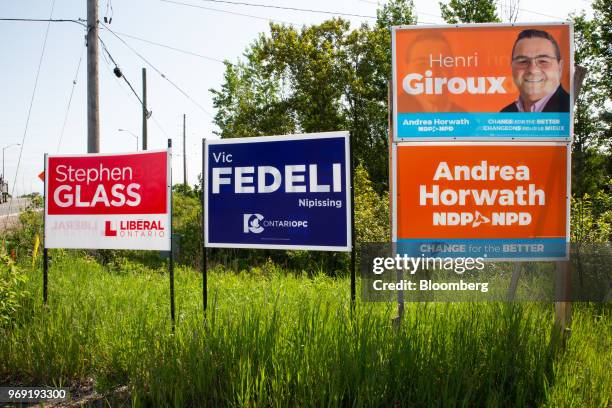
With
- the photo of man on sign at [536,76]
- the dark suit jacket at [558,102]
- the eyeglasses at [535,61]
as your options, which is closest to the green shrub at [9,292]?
the photo of man on sign at [536,76]

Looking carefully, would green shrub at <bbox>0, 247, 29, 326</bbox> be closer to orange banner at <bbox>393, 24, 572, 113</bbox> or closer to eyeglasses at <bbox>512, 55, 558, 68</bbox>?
orange banner at <bbox>393, 24, 572, 113</bbox>

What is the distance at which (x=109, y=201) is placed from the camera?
6.13 metres

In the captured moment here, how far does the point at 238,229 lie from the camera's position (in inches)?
213

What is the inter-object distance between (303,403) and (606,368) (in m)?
2.46

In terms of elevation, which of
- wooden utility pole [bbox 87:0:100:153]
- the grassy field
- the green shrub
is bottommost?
the grassy field

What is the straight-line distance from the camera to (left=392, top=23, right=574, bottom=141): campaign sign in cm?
493

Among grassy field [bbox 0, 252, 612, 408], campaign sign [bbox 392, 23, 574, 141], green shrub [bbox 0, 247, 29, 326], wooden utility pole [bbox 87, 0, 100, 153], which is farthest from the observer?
wooden utility pole [bbox 87, 0, 100, 153]

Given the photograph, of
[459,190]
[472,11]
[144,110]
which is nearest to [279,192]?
[459,190]

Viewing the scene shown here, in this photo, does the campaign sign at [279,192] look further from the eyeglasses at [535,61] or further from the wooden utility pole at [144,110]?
the wooden utility pole at [144,110]

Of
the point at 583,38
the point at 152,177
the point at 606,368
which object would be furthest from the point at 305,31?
the point at 606,368

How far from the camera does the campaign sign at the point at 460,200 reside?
493cm

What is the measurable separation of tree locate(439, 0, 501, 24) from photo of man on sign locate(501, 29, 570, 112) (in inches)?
1143

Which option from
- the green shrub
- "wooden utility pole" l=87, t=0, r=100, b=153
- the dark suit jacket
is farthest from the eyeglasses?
"wooden utility pole" l=87, t=0, r=100, b=153

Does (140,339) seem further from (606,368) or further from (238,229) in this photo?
(606,368)
